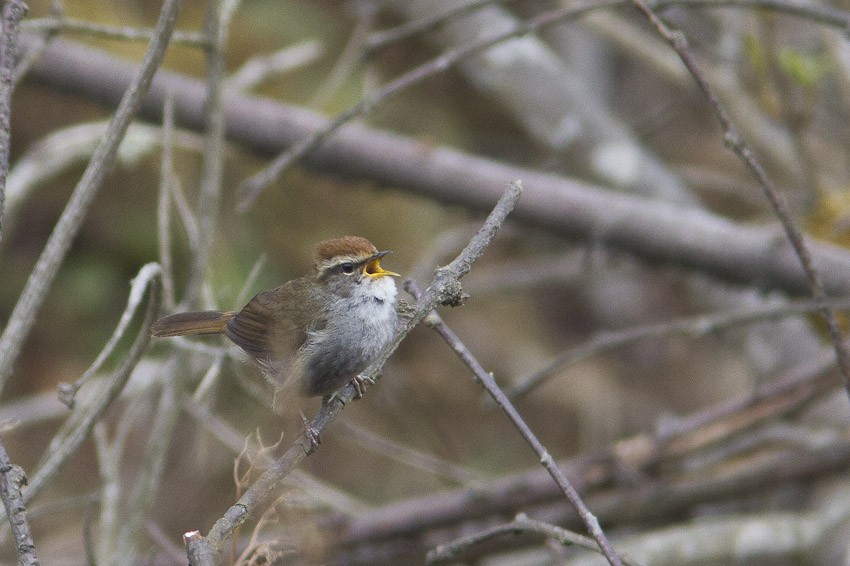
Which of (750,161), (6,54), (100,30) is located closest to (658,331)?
(750,161)

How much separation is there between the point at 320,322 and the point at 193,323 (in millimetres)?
499

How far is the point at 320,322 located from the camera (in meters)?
3.36

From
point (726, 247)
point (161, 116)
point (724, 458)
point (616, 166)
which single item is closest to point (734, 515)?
point (724, 458)

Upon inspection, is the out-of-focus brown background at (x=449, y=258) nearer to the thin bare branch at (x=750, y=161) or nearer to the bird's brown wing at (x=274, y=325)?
the bird's brown wing at (x=274, y=325)

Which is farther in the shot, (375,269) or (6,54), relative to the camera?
(375,269)

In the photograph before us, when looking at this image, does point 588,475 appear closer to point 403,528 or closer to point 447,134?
point 403,528

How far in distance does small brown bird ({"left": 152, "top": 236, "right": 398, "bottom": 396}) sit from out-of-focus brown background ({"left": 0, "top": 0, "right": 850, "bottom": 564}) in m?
1.28

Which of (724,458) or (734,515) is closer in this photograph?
(724,458)

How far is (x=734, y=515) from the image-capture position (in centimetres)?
510

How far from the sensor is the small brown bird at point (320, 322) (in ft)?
10.1

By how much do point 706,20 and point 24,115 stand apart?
515cm

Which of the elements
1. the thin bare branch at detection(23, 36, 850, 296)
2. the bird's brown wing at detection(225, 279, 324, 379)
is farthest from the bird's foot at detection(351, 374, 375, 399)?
the thin bare branch at detection(23, 36, 850, 296)

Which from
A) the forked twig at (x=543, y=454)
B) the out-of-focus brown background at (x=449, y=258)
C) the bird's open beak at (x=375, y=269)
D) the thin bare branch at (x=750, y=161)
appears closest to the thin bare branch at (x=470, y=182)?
the out-of-focus brown background at (x=449, y=258)

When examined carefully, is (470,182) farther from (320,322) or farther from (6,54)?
(6,54)
